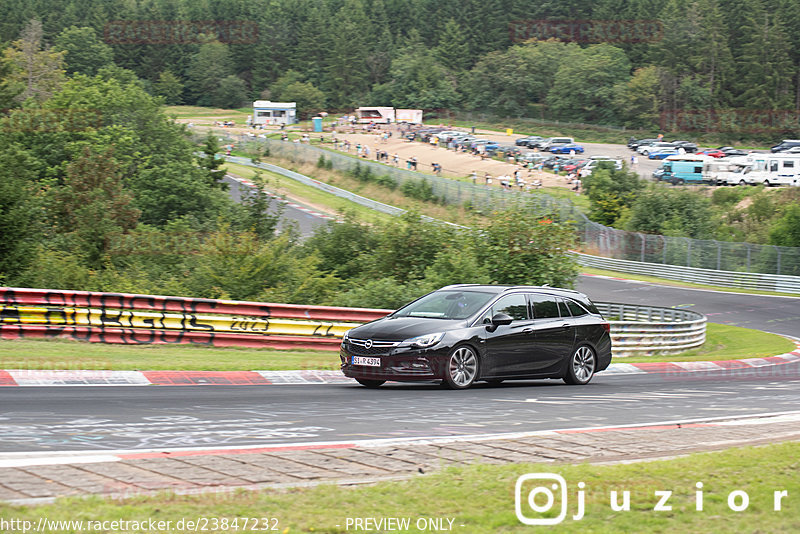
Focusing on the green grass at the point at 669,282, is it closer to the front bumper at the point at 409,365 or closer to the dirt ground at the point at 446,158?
the dirt ground at the point at 446,158

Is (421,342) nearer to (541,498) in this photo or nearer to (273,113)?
(541,498)

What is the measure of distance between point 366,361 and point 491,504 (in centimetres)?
735

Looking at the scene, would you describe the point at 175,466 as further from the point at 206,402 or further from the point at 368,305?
the point at 368,305

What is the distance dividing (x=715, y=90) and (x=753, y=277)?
96036 mm

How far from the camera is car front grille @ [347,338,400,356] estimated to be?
506 inches

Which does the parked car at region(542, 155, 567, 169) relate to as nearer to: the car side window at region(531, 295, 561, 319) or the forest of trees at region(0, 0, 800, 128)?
the forest of trees at region(0, 0, 800, 128)

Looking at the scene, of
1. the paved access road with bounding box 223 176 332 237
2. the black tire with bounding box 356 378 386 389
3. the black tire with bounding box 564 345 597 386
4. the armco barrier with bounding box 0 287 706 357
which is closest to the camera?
the black tire with bounding box 356 378 386 389

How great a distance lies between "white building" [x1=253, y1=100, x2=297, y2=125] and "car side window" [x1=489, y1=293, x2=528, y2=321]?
124358mm

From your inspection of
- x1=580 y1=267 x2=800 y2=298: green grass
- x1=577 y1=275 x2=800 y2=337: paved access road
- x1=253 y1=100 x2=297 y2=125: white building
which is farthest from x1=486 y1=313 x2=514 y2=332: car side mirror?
x1=253 y1=100 x2=297 y2=125: white building

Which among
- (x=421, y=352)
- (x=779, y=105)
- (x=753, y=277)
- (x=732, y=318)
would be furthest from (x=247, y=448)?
(x=779, y=105)

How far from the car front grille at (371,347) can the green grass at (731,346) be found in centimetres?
1153

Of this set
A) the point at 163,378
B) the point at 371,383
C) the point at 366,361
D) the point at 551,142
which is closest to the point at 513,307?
the point at 371,383

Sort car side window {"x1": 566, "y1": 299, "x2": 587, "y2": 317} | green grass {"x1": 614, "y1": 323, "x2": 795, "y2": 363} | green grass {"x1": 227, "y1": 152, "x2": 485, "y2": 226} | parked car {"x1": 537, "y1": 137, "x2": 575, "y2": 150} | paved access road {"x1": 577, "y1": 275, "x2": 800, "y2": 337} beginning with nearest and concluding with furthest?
car side window {"x1": 566, "y1": 299, "x2": 587, "y2": 317} → green grass {"x1": 614, "y1": 323, "x2": 795, "y2": 363} → paved access road {"x1": 577, "y1": 275, "x2": 800, "y2": 337} → green grass {"x1": 227, "y1": 152, "x2": 485, "y2": 226} → parked car {"x1": 537, "y1": 137, "x2": 575, "y2": 150}

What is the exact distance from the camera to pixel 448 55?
553ft
